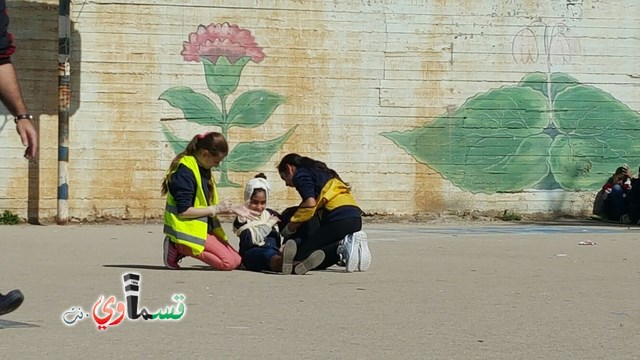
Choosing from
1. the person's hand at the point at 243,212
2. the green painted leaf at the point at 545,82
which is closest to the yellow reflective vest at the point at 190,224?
the person's hand at the point at 243,212

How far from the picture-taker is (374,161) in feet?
61.0

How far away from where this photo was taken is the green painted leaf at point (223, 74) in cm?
1808

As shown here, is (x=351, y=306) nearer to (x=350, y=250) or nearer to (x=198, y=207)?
(x=350, y=250)

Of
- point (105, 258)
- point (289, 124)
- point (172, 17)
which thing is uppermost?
point (172, 17)

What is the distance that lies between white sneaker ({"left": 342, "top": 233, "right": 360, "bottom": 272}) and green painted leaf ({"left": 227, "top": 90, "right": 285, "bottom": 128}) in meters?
7.77

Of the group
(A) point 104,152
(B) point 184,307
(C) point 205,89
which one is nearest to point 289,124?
(C) point 205,89

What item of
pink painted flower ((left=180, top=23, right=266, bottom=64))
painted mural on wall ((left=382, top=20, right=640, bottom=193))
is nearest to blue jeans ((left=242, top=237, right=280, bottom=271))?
pink painted flower ((left=180, top=23, right=266, bottom=64))

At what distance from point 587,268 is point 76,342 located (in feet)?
20.0

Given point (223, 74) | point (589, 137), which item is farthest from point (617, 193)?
point (223, 74)

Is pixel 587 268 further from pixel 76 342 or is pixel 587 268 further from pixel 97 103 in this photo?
pixel 97 103

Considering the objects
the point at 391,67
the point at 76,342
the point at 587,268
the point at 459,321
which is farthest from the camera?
the point at 391,67

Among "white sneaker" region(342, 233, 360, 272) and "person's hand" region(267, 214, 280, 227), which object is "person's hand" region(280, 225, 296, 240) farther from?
"white sneaker" region(342, 233, 360, 272)

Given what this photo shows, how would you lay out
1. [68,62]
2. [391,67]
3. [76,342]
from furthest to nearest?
[391,67] → [68,62] → [76,342]

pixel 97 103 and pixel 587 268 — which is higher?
pixel 97 103
